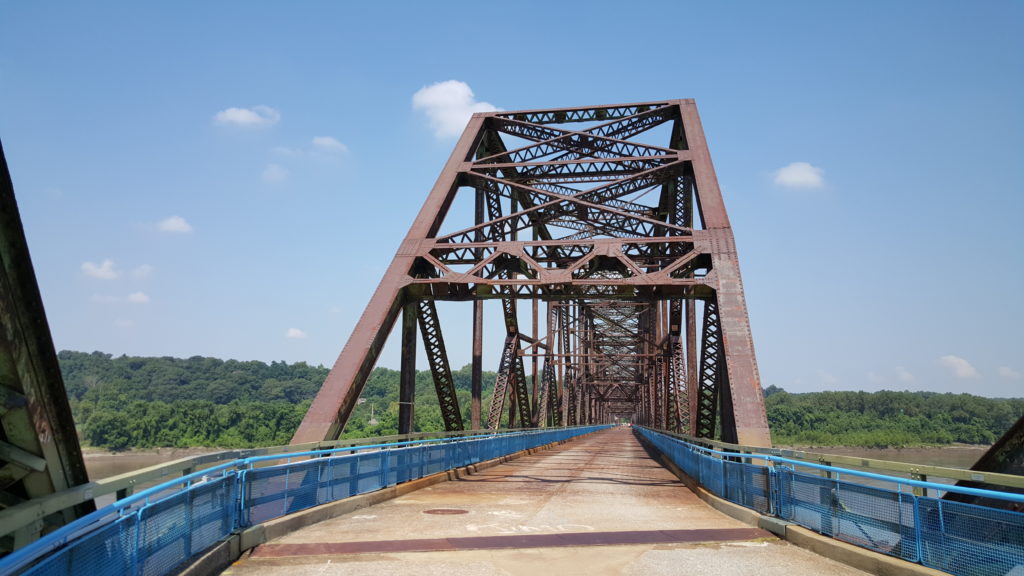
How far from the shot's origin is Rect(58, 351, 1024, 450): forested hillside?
346ft

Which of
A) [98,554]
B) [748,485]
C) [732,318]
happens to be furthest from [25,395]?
[732,318]

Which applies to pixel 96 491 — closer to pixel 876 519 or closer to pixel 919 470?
pixel 876 519

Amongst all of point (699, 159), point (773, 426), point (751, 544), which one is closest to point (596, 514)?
point (751, 544)

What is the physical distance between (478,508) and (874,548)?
6089mm

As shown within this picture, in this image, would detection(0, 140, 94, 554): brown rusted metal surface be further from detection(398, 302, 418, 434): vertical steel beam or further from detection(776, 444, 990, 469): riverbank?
detection(776, 444, 990, 469): riverbank

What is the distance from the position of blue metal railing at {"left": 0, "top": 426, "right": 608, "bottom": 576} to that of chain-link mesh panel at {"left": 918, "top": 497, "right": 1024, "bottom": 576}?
6623mm

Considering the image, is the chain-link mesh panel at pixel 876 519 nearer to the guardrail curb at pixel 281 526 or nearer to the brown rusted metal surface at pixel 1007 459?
the brown rusted metal surface at pixel 1007 459

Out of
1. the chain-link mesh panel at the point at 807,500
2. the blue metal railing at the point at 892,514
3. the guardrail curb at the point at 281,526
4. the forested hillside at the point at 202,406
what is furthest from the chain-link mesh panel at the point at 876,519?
the forested hillside at the point at 202,406

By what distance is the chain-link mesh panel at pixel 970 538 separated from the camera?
5207 millimetres

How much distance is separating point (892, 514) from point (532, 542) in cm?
381

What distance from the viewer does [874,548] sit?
6773 mm

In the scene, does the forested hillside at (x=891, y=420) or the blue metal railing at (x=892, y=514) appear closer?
the blue metal railing at (x=892, y=514)

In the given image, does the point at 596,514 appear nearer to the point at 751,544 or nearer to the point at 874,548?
the point at 751,544

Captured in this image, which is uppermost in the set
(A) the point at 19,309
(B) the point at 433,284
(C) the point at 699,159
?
(C) the point at 699,159
